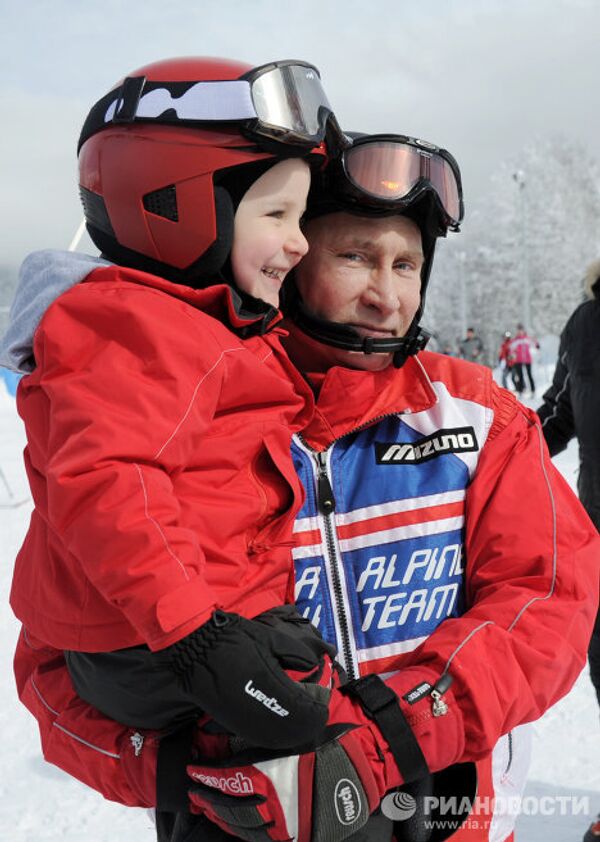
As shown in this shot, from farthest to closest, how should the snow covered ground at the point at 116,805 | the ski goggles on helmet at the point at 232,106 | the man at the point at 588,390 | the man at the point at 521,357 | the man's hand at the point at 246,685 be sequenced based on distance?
1. the man at the point at 521,357
2. the snow covered ground at the point at 116,805
3. the man at the point at 588,390
4. the ski goggles on helmet at the point at 232,106
5. the man's hand at the point at 246,685

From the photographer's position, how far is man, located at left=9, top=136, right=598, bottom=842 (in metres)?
1.25

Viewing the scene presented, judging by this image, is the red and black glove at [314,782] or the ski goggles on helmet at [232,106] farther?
the ski goggles on helmet at [232,106]

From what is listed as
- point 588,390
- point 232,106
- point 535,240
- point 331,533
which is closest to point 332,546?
point 331,533

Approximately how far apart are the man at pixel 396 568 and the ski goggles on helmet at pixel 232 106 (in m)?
0.17

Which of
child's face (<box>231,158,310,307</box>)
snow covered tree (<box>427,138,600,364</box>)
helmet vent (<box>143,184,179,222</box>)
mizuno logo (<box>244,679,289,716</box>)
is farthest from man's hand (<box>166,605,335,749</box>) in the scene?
snow covered tree (<box>427,138,600,364</box>)

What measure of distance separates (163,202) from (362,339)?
468 millimetres

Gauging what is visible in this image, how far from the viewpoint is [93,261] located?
1.44 m

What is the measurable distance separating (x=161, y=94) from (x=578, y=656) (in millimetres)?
1252

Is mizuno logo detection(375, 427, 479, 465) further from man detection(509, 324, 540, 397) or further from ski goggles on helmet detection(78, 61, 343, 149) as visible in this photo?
man detection(509, 324, 540, 397)

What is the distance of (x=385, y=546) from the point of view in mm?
1524

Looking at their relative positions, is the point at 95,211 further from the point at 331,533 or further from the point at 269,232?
the point at 331,533

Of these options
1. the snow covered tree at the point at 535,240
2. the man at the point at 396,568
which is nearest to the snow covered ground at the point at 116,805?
the man at the point at 396,568

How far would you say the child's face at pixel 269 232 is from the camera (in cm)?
152

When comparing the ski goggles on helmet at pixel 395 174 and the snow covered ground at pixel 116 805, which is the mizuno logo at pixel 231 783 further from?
the snow covered ground at pixel 116 805
